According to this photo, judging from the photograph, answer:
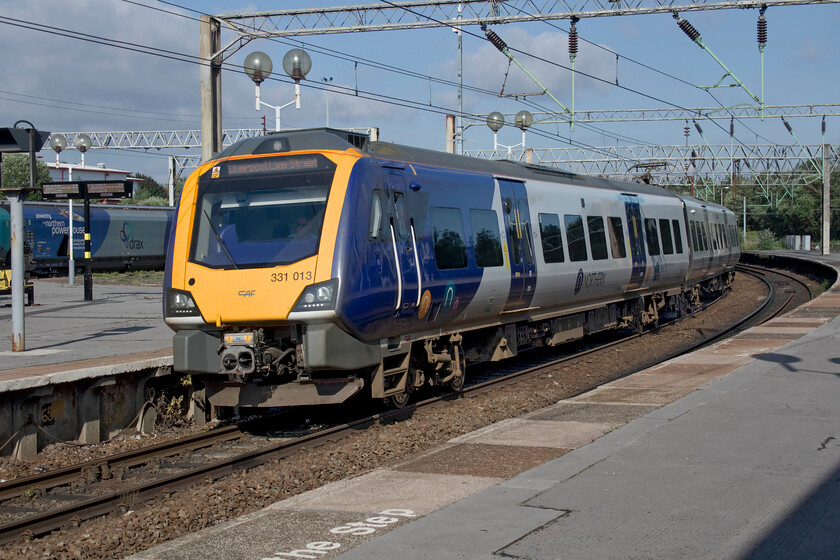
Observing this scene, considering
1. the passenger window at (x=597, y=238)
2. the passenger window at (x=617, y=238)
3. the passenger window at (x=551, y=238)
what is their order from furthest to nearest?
the passenger window at (x=617, y=238), the passenger window at (x=597, y=238), the passenger window at (x=551, y=238)

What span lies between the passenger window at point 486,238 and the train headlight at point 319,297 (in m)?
3.47

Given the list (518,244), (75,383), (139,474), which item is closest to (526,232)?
(518,244)

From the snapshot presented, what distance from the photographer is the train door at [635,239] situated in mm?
18453

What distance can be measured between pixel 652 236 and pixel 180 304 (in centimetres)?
1305

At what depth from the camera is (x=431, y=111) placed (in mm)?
25969

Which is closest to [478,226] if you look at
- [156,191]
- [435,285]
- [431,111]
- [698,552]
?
[435,285]

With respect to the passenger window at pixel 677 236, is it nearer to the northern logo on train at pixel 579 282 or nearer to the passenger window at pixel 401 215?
the northern logo on train at pixel 579 282

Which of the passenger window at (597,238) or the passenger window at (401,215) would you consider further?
the passenger window at (597,238)

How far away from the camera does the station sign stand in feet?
64.5

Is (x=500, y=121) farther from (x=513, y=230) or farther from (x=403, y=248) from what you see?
(x=403, y=248)

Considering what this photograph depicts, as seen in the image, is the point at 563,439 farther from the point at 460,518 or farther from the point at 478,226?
the point at 478,226

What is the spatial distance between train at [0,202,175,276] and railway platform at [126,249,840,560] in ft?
97.1

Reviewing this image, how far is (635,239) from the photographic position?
61.5ft

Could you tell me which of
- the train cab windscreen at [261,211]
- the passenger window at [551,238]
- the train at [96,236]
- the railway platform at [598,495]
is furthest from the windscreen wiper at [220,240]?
the train at [96,236]
